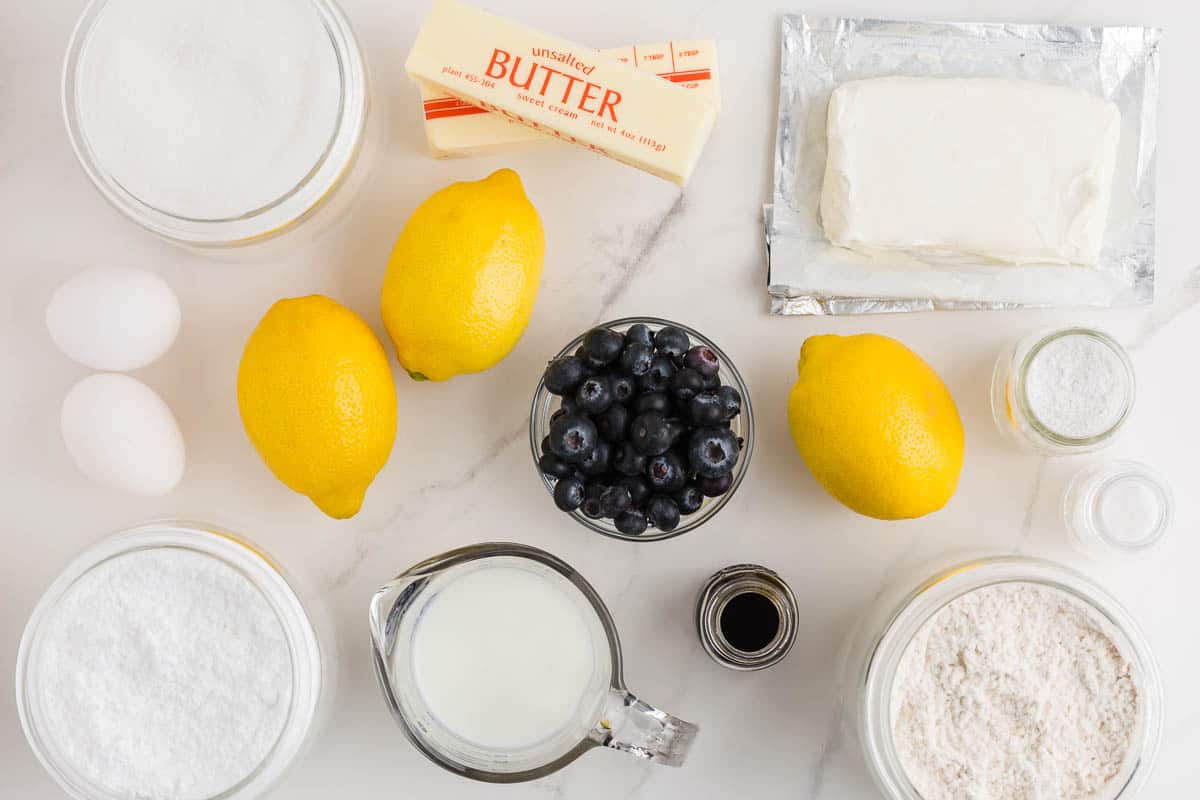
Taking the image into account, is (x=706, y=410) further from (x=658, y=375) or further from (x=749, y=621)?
(x=749, y=621)

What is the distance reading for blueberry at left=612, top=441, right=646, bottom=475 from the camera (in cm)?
75

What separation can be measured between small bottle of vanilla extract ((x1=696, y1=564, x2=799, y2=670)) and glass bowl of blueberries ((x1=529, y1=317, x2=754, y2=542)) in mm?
108

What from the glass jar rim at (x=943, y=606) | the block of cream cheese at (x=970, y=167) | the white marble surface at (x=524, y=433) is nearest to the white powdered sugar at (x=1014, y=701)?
the glass jar rim at (x=943, y=606)

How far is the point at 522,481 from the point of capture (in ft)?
2.95

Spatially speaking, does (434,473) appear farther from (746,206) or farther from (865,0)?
(865,0)

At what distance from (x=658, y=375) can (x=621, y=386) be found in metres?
0.03

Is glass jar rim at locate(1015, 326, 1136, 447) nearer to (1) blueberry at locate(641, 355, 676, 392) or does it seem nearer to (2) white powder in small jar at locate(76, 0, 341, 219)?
(1) blueberry at locate(641, 355, 676, 392)

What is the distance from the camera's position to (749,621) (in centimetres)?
86

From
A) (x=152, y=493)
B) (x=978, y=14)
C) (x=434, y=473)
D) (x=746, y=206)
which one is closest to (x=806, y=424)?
(x=746, y=206)

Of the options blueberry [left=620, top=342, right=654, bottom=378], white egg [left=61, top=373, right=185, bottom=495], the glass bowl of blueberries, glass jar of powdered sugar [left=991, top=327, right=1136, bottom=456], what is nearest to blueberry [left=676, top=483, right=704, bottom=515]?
the glass bowl of blueberries

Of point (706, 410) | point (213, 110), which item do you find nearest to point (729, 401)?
point (706, 410)

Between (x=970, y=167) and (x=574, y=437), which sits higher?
(x=970, y=167)

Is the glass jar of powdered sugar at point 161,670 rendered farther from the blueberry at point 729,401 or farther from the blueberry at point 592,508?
the blueberry at point 729,401

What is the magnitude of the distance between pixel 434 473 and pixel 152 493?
0.25 meters
